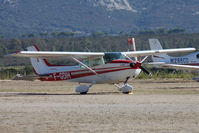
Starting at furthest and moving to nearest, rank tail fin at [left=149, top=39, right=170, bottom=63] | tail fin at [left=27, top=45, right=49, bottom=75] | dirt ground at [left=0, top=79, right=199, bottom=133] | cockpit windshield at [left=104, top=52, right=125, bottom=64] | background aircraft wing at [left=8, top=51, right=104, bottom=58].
Result: tail fin at [left=149, top=39, right=170, bottom=63] < tail fin at [left=27, top=45, right=49, bottom=75] < cockpit windshield at [left=104, top=52, right=125, bottom=64] < background aircraft wing at [left=8, top=51, right=104, bottom=58] < dirt ground at [left=0, top=79, right=199, bottom=133]

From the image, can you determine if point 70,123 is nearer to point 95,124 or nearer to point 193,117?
point 95,124

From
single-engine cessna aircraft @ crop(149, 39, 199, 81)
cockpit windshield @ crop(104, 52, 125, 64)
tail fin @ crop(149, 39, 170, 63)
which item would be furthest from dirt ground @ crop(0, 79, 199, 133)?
tail fin @ crop(149, 39, 170, 63)

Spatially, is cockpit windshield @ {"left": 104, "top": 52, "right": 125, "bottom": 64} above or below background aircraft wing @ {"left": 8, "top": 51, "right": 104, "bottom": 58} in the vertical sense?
below

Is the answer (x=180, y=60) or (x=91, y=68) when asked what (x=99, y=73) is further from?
(x=180, y=60)

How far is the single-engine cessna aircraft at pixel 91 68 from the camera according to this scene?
19.9m

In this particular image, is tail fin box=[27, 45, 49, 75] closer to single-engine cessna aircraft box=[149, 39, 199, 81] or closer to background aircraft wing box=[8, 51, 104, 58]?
background aircraft wing box=[8, 51, 104, 58]

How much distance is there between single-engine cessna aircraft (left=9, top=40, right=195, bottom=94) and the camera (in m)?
19.9

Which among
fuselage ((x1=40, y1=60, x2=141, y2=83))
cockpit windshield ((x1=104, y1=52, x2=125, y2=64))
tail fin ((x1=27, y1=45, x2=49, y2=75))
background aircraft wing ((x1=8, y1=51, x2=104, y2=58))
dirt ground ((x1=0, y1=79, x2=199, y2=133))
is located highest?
background aircraft wing ((x1=8, y1=51, x2=104, y2=58))

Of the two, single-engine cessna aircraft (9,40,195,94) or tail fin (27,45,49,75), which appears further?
tail fin (27,45,49,75)

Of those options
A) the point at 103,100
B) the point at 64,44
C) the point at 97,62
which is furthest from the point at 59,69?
the point at 64,44

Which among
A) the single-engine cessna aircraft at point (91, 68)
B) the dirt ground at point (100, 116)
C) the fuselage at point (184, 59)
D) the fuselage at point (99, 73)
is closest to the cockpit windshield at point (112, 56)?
the single-engine cessna aircraft at point (91, 68)

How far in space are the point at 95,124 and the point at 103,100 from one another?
553 cm

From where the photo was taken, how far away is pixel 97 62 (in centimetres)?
2084

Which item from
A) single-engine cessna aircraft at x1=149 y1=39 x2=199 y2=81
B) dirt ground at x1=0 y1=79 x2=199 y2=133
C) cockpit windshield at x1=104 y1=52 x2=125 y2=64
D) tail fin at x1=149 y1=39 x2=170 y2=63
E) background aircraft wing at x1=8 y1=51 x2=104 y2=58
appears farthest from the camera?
tail fin at x1=149 y1=39 x2=170 y2=63
